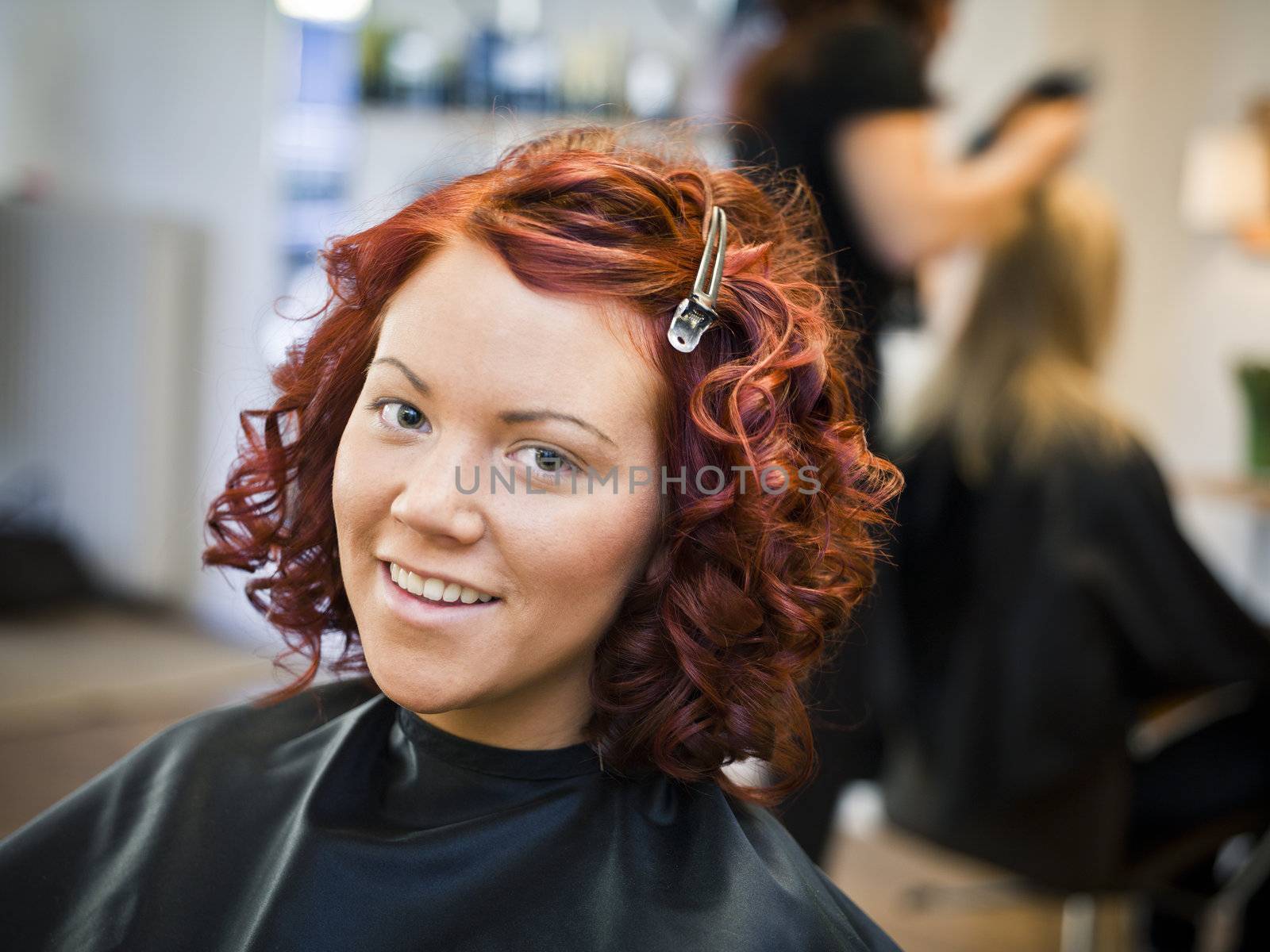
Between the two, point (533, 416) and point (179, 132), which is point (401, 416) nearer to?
point (533, 416)

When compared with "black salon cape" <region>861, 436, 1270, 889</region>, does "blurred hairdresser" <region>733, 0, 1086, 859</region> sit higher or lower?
higher

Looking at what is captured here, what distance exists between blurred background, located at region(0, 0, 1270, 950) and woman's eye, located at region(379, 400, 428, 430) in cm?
203

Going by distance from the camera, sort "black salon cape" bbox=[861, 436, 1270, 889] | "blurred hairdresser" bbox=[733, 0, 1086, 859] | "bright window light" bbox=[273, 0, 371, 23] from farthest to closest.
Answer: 1. "bright window light" bbox=[273, 0, 371, 23]
2. "black salon cape" bbox=[861, 436, 1270, 889]
3. "blurred hairdresser" bbox=[733, 0, 1086, 859]

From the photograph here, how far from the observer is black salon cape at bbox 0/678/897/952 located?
2.27ft

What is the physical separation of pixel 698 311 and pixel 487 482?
15 centimetres

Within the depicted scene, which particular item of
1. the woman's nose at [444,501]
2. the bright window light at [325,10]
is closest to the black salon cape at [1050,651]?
the woman's nose at [444,501]

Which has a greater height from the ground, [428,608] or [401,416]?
[401,416]

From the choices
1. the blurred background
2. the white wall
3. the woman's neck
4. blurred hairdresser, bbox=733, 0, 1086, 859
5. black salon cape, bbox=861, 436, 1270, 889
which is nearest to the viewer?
the woman's neck

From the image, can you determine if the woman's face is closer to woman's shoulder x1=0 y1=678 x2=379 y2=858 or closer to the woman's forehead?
the woman's forehead

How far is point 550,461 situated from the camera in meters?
0.67

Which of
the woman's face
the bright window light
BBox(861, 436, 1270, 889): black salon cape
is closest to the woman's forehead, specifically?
the woman's face

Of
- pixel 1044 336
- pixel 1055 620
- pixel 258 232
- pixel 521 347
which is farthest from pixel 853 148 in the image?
pixel 258 232

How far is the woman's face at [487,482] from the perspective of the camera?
66 cm

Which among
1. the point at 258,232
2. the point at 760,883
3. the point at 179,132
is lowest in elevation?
the point at 760,883
